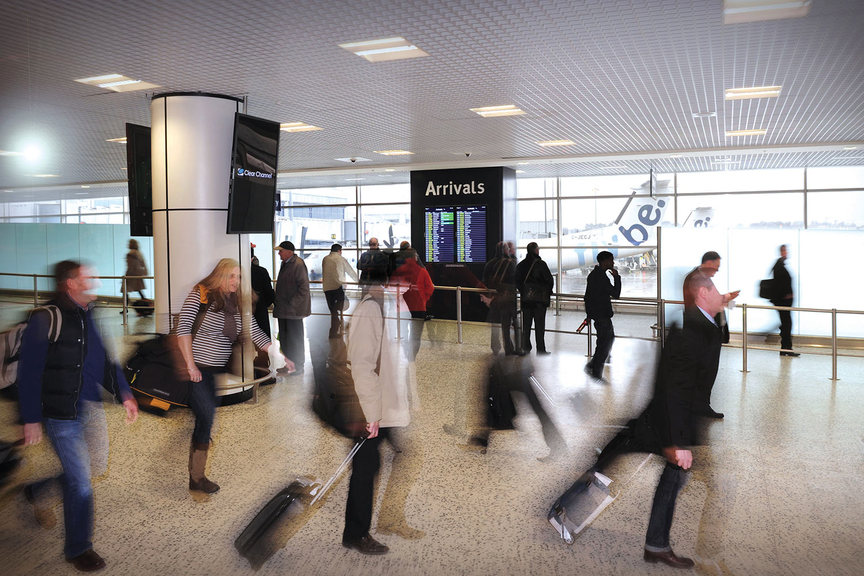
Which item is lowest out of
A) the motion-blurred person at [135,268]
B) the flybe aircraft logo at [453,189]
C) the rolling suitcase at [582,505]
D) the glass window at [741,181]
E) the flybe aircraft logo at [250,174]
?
the rolling suitcase at [582,505]

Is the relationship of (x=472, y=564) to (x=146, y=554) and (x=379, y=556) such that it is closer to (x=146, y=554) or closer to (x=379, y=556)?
(x=379, y=556)

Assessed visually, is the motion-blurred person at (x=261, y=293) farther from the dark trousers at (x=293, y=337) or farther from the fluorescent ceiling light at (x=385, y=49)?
the fluorescent ceiling light at (x=385, y=49)

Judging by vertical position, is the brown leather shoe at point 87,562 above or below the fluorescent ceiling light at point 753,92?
below

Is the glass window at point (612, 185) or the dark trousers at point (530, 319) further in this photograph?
the glass window at point (612, 185)

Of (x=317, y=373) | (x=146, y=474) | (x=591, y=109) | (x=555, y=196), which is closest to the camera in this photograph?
(x=146, y=474)

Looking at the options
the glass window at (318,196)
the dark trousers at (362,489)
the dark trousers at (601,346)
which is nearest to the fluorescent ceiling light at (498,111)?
the dark trousers at (601,346)

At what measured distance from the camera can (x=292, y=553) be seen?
4051 mm

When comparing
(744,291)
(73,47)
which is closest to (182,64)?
(73,47)

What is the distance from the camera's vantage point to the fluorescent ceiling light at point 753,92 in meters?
7.51

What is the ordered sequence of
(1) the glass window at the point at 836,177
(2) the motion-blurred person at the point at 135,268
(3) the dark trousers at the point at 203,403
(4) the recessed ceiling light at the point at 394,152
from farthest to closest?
(1) the glass window at the point at 836,177, (2) the motion-blurred person at the point at 135,268, (4) the recessed ceiling light at the point at 394,152, (3) the dark trousers at the point at 203,403

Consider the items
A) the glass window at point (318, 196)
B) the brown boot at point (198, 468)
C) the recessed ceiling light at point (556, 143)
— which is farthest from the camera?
the glass window at point (318, 196)

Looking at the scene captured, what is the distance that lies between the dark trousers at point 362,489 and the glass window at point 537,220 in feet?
49.3

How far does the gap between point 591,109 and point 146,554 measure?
707 centimetres

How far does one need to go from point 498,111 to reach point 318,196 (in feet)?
45.2
